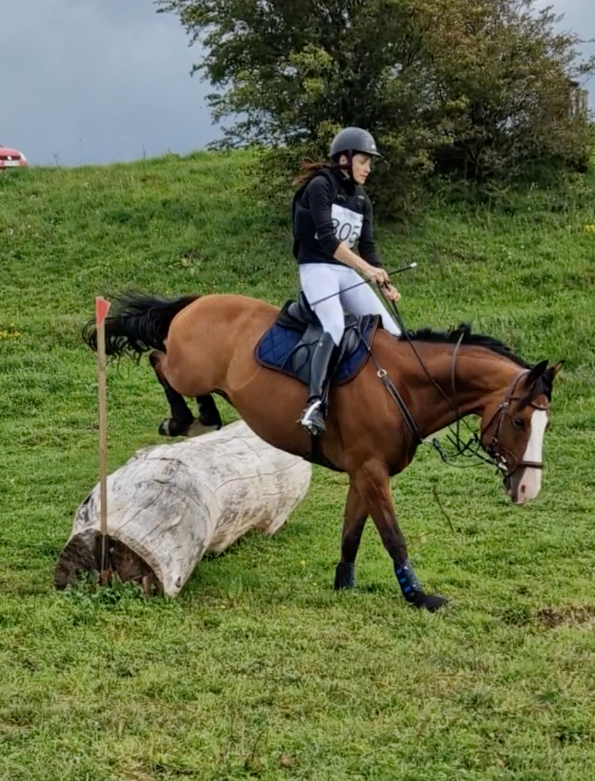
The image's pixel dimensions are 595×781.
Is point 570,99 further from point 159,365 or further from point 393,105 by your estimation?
point 159,365

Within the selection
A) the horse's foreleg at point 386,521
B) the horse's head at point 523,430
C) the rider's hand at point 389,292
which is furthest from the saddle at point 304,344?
the horse's head at point 523,430

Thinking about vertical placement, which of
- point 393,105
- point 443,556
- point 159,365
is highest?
point 393,105

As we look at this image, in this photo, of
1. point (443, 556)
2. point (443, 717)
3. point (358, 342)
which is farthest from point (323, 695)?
point (443, 556)

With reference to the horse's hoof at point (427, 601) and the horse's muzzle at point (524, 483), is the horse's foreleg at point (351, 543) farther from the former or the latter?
the horse's muzzle at point (524, 483)

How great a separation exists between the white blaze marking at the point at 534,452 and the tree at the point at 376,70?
40.3 ft

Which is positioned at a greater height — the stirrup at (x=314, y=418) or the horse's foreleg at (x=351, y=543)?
the stirrup at (x=314, y=418)

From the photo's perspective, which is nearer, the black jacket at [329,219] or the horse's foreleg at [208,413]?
the black jacket at [329,219]

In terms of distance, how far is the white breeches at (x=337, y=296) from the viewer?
6.61 m

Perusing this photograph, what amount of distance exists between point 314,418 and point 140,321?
2196mm

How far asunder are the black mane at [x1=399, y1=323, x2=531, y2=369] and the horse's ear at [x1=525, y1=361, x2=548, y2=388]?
387 mm

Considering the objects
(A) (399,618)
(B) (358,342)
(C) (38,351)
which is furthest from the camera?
(C) (38,351)

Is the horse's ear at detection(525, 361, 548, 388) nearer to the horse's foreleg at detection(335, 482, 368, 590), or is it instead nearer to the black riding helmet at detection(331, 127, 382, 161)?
the horse's foreleg at detection(335, 482, 368, 590)

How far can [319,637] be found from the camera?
223 inches

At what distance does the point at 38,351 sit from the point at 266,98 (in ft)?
21.1
